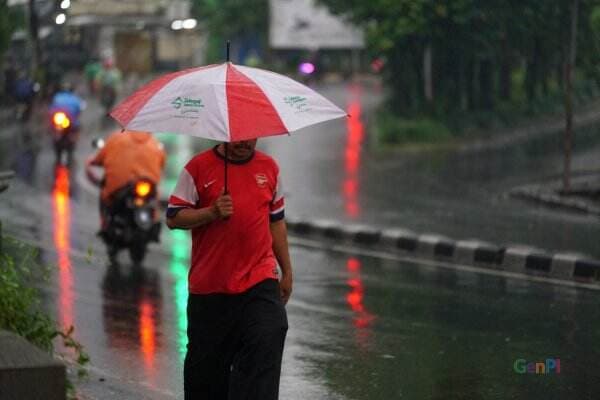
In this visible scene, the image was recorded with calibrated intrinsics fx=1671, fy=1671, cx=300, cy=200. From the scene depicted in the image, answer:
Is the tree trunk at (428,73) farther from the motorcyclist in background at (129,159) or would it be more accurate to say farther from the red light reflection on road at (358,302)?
the motorcyclist in background at (129,159)

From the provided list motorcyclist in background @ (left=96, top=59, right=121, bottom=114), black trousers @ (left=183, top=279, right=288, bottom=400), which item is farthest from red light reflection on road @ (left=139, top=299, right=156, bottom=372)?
motorcyclist in background @ (left=96, top=59, right=121, bottom=114)

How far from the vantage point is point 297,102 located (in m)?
7.41

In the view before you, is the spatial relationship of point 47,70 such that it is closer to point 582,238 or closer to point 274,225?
point 582,238

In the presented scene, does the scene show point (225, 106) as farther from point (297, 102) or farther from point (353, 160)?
point (353, 160)

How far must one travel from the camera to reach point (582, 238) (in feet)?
58.1

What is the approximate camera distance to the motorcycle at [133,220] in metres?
15.4

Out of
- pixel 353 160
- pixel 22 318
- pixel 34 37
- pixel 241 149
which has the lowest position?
pixel 353 160

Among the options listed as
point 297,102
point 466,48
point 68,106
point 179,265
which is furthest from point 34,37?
point 297,102

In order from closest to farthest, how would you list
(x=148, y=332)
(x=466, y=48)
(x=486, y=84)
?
(x=148, y=332), (x=466, y=48), (x=486, y=84)

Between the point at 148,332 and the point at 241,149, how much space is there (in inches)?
170

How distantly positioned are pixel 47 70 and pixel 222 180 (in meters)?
37.3

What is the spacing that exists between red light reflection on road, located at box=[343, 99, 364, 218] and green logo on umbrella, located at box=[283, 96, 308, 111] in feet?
24.8

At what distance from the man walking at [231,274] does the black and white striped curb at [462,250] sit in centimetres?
757

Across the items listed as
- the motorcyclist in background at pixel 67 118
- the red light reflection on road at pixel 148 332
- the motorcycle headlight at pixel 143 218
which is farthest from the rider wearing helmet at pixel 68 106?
the red light reflection on road at pixel 148 332
